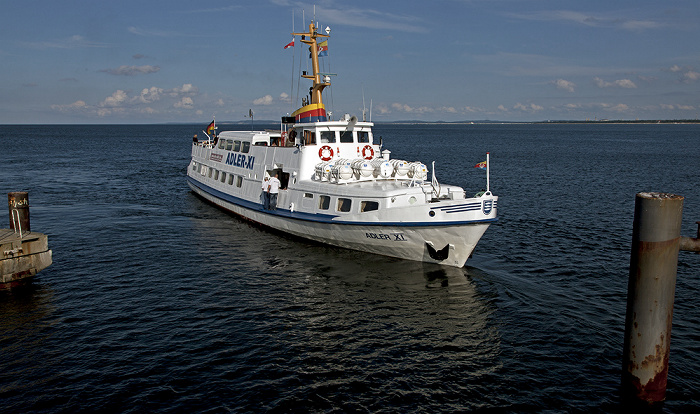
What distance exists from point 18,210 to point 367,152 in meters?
17.3

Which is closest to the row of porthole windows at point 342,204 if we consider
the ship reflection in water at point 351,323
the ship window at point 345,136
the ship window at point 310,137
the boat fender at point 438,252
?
the ship reflection in water at point 351,323

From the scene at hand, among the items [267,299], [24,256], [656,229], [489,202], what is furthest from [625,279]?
[24,256]

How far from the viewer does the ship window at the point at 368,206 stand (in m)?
22.5

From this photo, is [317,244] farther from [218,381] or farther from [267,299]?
[218,381]

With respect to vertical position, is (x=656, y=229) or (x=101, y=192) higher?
(x=656, y=229)

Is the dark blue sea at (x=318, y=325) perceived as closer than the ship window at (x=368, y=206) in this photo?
Yes

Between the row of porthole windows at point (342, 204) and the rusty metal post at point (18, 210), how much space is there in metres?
12.8

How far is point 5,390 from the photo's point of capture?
40.8 feet

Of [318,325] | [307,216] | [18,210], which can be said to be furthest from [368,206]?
[18,210]

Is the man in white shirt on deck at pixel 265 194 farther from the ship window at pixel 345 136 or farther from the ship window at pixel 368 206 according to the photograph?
the ship window at pixel 368 206

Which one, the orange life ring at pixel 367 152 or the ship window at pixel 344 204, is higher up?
the orange life ring at pixel 367 152

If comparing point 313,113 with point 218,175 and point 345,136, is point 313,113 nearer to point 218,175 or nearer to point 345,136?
point 345,136

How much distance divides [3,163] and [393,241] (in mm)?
68887

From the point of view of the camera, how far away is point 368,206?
74.7 ft
